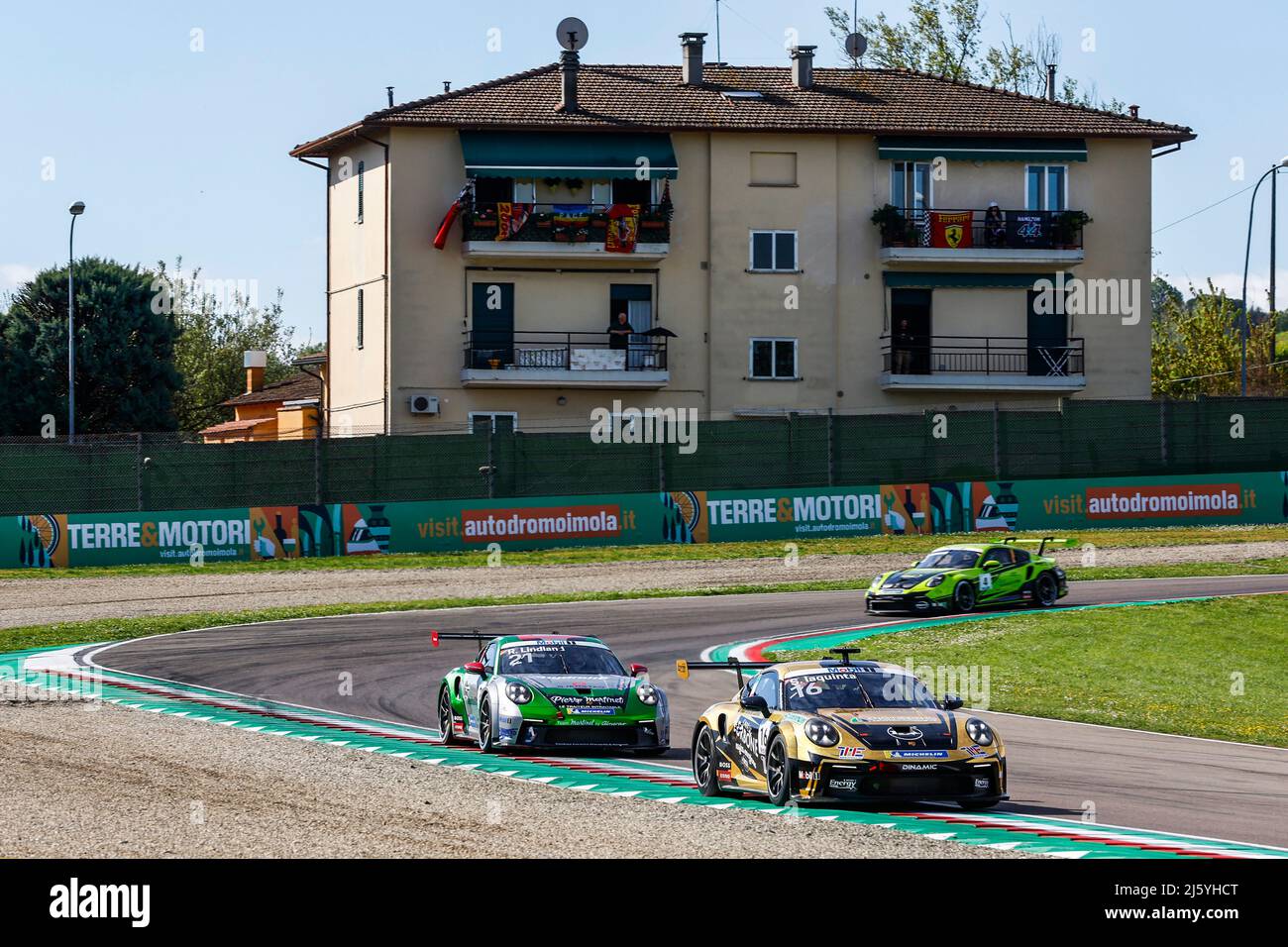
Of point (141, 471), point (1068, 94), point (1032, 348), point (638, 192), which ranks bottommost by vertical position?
point (141, 471)

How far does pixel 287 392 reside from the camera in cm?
7612

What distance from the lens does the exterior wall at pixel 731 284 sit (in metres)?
49.8

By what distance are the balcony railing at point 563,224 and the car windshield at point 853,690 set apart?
118 ft

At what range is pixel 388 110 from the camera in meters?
49.6

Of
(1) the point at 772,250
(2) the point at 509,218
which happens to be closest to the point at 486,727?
(2) the point at 509,218

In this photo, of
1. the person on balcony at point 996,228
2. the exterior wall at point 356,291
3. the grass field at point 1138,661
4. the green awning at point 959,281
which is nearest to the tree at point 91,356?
the exterior wall at point 356,291

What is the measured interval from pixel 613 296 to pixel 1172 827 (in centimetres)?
3905

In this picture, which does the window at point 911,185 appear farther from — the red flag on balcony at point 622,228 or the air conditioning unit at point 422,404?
the air conditioning unit at point 422,404

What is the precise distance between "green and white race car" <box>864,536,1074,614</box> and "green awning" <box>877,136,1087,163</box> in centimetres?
2290

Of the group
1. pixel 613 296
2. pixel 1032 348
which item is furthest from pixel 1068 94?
pixel 613 296

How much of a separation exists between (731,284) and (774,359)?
2.55 metres

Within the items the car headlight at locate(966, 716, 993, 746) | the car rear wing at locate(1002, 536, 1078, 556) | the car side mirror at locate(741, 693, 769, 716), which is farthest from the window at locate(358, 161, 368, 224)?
the car headlight at locate(966, 716, 993, 746)

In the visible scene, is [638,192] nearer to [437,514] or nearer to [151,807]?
[437,514]

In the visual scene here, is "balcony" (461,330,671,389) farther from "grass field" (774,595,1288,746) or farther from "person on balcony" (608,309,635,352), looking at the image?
"grass field" (774,595,1288,746)
